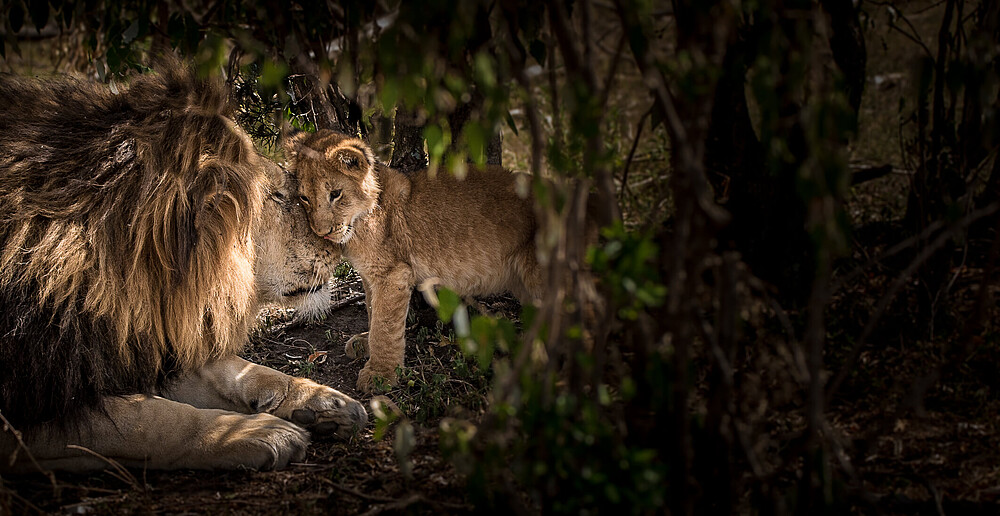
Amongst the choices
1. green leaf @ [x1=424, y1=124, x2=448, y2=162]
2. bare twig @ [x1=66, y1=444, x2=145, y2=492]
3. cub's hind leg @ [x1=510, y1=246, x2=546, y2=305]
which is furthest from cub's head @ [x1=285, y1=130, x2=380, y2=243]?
green leaf @ [x1=424, y1=124, x2=448, y2=162]

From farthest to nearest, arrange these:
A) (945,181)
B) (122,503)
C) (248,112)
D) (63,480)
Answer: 1. (248,112)
2. (945,181)
3. (63,480)
4. (122,503)

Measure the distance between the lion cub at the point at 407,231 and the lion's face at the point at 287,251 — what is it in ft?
0.20

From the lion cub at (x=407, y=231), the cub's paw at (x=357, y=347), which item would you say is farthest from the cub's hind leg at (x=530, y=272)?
the cub's paw at (x=357, y=347)

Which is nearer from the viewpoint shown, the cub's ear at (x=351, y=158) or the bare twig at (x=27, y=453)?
the bare twig at (x=27, y=453)

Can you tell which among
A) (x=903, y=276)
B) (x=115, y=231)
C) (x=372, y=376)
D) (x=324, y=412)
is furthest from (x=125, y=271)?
(x=903, y=276)

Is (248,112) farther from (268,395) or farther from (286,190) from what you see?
(268,395)

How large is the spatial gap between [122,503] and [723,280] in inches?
71.6

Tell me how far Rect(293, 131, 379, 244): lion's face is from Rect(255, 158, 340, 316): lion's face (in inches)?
2.1

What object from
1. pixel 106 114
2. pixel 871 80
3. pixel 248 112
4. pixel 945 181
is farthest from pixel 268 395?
pixel 871 80

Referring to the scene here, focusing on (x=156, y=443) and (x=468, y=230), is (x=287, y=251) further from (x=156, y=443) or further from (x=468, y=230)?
(x=156, y=443)

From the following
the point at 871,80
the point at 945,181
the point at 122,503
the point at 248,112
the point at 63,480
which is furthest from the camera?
the point at 871,80

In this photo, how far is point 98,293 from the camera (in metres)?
2.77

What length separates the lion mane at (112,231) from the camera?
8.93ft

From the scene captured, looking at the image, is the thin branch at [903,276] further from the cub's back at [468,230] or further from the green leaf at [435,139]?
the cub's back at [468,230]
